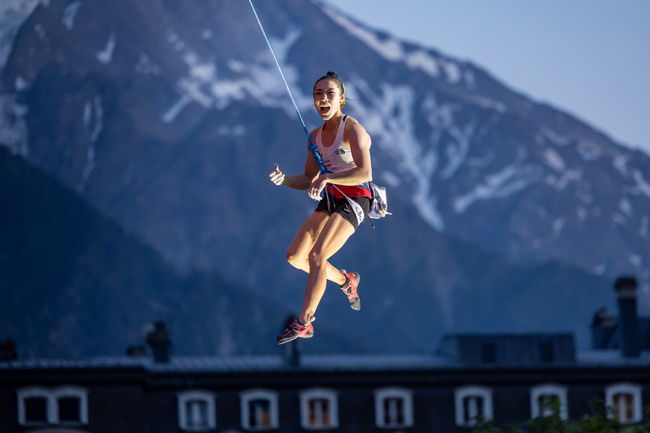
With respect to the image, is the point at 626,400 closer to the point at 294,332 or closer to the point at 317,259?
the point at 294,332

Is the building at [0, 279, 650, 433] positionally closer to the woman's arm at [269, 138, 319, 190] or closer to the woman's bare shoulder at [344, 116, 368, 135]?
the woman's arm at [269, 138, 319, 190]

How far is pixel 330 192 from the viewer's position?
19.9m

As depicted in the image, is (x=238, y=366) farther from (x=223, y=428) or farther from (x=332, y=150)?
(x=332, y=150)

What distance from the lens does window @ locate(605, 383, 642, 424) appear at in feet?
408

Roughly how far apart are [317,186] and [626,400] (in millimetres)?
109624

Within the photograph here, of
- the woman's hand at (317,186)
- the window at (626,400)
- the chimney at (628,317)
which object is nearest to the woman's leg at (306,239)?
the woman's hand at (317,186)

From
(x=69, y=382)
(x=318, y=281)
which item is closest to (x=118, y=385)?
(x=69, y=382)

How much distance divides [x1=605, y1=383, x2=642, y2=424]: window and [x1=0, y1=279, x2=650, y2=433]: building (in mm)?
73

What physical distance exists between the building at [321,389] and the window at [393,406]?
0.23ft

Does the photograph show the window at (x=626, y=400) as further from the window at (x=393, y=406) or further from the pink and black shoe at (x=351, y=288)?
the pink and black shoe at (x=351, y=288)

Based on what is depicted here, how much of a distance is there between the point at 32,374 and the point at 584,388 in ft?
129

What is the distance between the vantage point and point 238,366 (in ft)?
404

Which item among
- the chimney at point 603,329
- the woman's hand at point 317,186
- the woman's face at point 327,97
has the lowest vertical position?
the woman's hand at point 317,186

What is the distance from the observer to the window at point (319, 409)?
12156cm
